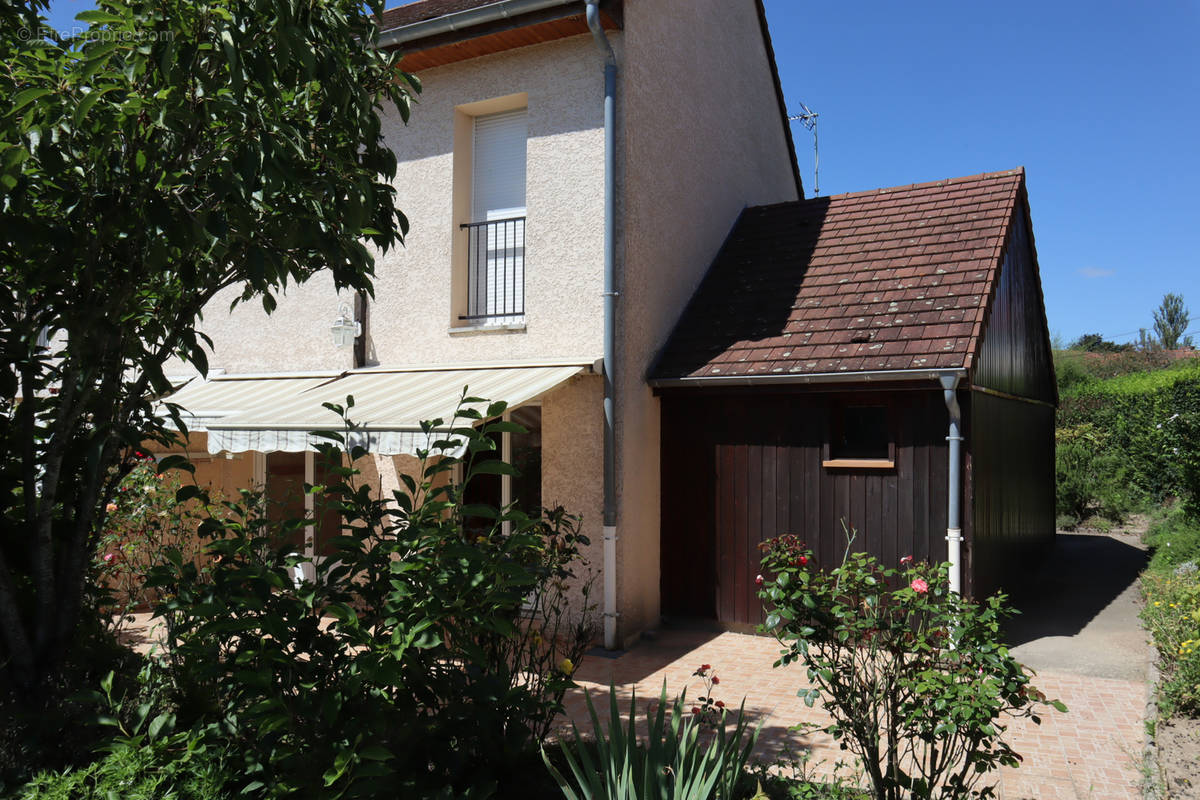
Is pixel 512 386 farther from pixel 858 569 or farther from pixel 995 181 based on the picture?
pixel 995 181

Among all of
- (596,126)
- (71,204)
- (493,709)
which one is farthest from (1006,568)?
(71,204)

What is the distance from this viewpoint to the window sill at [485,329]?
14578mm

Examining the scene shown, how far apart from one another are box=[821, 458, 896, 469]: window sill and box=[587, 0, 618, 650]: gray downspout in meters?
3.67

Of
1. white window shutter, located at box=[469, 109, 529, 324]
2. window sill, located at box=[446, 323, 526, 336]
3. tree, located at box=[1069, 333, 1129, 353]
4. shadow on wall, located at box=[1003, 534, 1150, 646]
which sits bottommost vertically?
shadow on wall, located at box=[1003, 534, 1150, 646]

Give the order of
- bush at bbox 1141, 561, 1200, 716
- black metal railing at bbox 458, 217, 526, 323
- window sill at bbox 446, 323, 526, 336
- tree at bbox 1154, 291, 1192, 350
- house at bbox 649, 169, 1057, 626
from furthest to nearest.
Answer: tree at bbox 1154, 291, 1192, 350 < black metal railing at bbox 458, 217, 526, 323 < window sill at bbox 446, 323, 526, 336 < house at bbox 649, 169, 1057, 626 < bush at bbox 1141, 561, 1200, 716

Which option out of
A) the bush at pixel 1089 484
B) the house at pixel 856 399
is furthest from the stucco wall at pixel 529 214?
the bush at pixel 1089 484

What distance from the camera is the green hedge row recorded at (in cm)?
2073

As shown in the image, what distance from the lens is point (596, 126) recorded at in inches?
549

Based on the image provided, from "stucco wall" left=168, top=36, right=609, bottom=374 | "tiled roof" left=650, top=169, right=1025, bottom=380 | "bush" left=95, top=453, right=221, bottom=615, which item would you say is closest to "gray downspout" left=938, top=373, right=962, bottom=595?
"tiled roof" left=650, top=169, right=1025, bottom=380

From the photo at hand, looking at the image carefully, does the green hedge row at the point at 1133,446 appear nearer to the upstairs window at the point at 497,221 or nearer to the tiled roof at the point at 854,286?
the tiled roof at the point at 854,286

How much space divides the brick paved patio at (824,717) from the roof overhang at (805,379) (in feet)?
14.5

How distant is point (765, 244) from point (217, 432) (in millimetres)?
11559

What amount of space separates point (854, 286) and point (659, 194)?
13.3 ft

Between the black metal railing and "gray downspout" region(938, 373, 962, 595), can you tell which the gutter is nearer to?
the black metal railing
